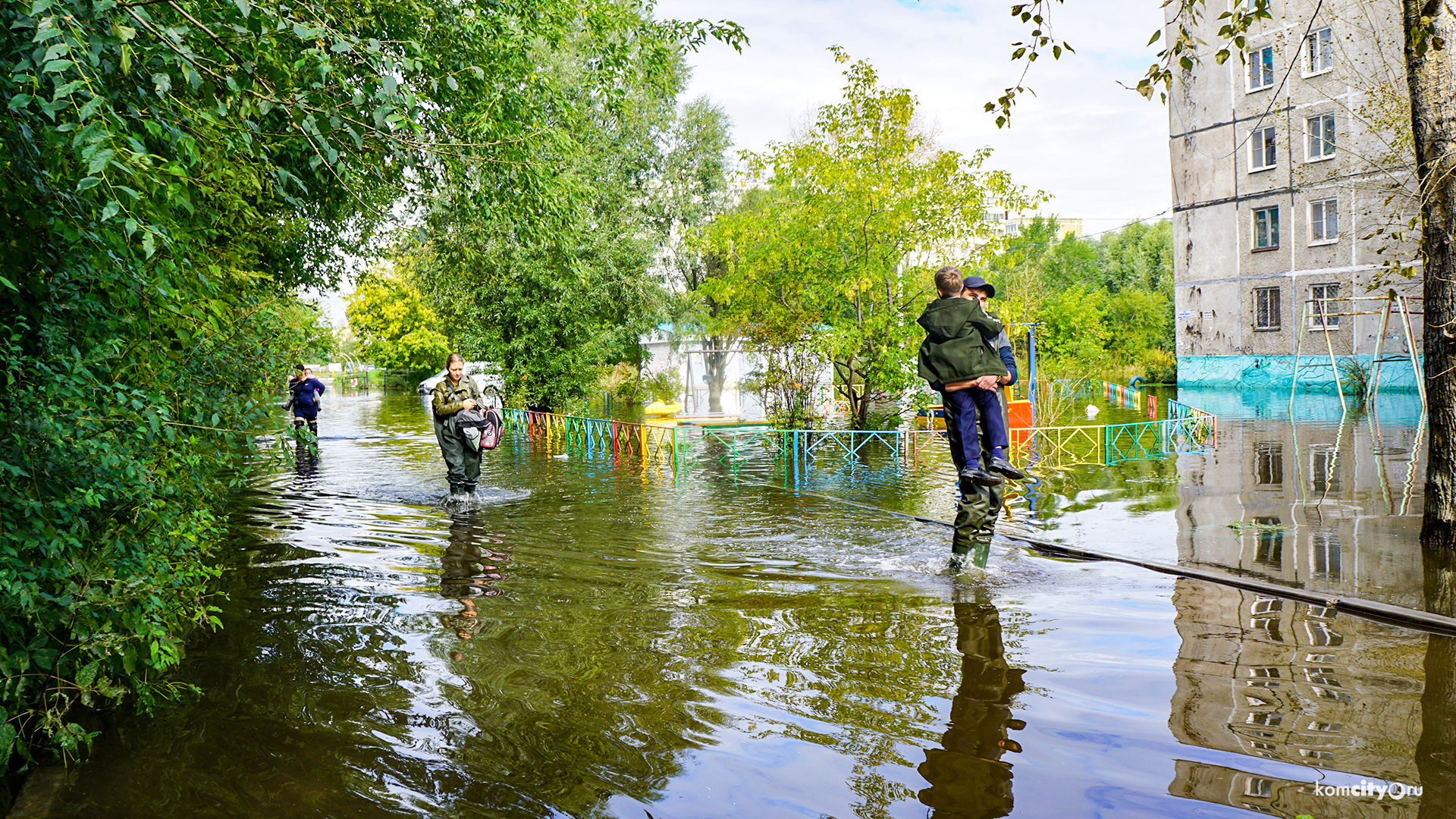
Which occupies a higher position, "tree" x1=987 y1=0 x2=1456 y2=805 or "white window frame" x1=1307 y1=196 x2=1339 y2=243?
"white window frame" x1=1307 y1=196 x2=1339 y2=243

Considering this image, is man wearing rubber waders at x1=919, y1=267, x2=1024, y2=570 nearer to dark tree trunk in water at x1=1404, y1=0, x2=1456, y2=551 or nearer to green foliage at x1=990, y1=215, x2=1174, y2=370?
dark tree trunk in water at x1=1404, y1=0, x2=1456, y2=551

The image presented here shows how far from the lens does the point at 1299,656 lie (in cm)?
458

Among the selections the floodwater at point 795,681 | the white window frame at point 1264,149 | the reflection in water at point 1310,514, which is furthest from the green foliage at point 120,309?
the white window frame at point 1264,149

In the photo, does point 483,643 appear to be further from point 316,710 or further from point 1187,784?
point 1187,784

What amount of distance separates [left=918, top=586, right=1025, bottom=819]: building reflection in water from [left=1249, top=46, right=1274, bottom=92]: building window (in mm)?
32926

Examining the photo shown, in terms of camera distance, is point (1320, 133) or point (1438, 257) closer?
point (1438, 257)

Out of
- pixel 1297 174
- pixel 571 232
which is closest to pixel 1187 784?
pixel 571 232

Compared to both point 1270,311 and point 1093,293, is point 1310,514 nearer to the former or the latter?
point 1270,311

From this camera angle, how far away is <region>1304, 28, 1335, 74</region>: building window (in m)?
29.2

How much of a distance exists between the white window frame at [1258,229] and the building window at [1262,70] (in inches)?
158

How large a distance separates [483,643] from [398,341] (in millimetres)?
55117

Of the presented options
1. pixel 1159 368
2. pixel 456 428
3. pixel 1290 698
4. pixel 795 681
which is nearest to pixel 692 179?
pixel 1159 368

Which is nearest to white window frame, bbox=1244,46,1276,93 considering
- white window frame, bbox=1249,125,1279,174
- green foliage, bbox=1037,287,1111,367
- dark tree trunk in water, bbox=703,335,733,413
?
white window frame, bbox=1249,125,1279,174
